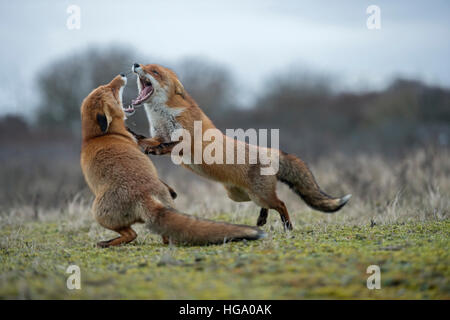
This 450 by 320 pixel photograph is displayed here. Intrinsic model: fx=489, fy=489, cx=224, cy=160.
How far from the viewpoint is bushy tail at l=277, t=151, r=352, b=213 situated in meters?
7.45

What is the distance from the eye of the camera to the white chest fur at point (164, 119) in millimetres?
7680

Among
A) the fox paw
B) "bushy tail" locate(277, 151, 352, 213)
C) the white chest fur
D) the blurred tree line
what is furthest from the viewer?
the blurred tree line

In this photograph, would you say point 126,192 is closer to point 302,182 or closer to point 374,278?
point 302,182

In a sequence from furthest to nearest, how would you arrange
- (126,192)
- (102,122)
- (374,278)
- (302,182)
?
(302,182) < (102,122) < (126,192) < (374,278)

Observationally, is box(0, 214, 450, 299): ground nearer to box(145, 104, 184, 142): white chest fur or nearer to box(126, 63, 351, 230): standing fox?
box(126, 63, 351, 230): standing fox

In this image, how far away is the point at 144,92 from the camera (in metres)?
7.86

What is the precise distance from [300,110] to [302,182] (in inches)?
1094

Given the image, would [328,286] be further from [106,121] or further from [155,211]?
[106,121]

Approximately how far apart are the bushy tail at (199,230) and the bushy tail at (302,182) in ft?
6.79

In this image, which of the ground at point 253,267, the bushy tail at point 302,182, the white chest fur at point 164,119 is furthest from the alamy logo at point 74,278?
the bushy tail at point 302,182

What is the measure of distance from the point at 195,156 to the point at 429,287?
4.07 m

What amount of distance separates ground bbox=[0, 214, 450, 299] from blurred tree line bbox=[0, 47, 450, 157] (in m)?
16.1

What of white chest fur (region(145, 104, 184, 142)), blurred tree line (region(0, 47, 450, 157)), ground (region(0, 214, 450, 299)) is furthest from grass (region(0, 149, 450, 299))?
blurred tree line (region(0, 47, 450, 157))

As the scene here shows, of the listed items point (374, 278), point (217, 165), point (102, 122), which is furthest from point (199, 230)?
point (102, 122)
